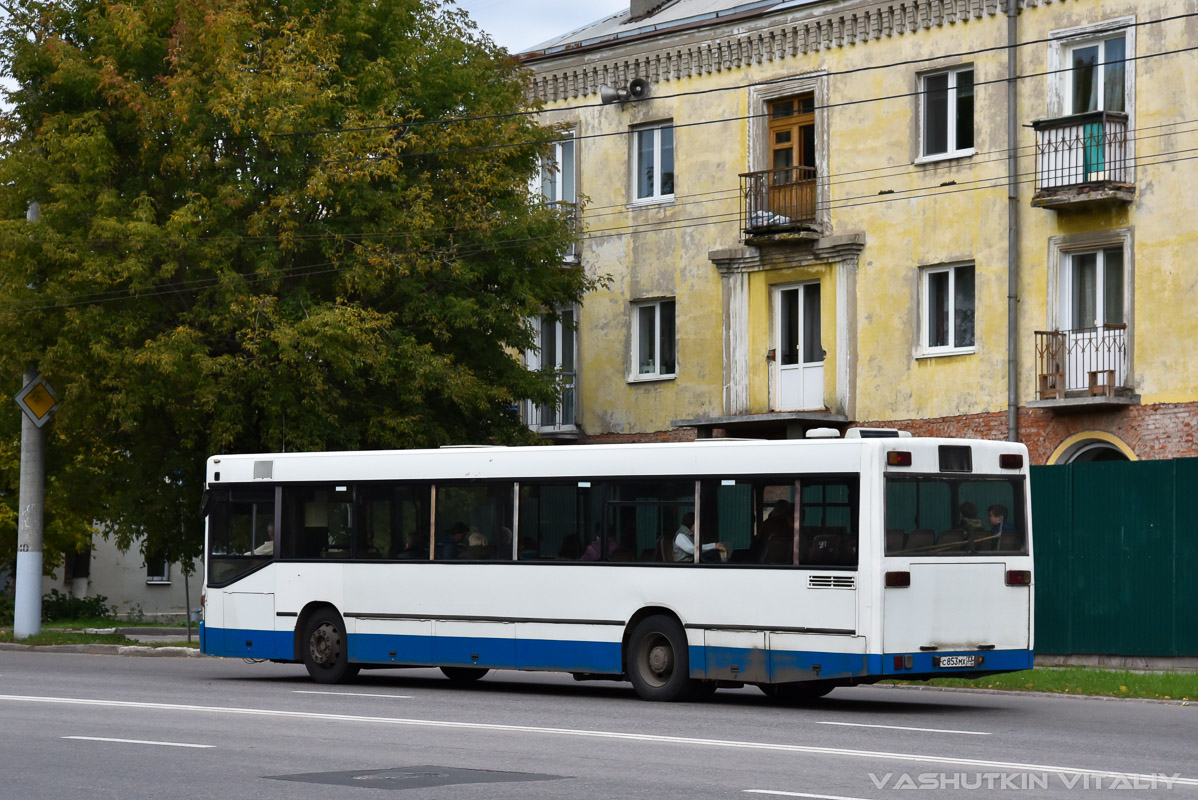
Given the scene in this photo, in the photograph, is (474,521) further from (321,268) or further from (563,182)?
(563,182)

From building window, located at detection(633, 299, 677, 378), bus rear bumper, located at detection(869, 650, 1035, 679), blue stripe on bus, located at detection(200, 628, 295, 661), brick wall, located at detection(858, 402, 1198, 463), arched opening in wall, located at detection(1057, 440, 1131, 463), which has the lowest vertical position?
blue stripe on bus, located at detection(200, 628, 295, 661)

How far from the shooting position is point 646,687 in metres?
18.0

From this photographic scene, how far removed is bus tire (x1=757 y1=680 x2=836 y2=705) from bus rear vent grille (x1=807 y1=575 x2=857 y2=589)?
1.61m

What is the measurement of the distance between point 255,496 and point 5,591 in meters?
26.4

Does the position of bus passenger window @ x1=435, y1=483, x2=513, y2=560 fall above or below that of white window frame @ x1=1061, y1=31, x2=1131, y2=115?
below

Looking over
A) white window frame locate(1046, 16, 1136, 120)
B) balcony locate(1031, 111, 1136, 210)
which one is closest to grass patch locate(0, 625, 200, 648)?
balcony locate(1031, 111, 1136, 210)

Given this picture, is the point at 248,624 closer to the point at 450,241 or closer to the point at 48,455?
the point at 450,241

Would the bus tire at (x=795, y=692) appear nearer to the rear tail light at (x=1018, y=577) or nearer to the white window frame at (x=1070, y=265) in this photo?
the rear tail light at (x=1018, y=577)

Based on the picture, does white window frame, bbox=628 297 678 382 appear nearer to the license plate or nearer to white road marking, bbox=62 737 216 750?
the license plate

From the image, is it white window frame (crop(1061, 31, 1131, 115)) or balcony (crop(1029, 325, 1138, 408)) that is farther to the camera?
white window frame (crop(1061, 31, 1131, 115))

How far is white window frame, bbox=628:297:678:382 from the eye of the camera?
35.2 metres

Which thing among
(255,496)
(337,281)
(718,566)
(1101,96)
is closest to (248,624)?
(255,496)

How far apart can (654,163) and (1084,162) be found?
934cm

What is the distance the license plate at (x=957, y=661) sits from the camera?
1681cm
